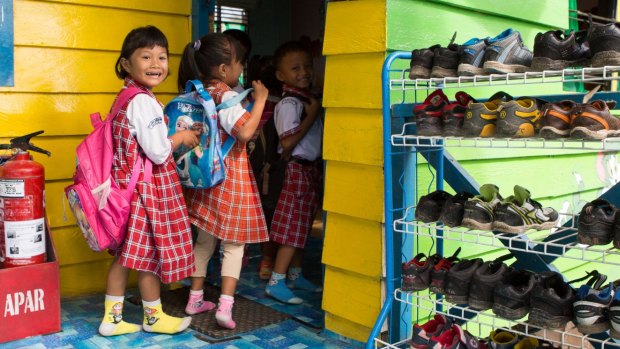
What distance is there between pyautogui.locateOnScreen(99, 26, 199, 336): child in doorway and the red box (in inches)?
9.6

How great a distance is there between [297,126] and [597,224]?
6.12 feet

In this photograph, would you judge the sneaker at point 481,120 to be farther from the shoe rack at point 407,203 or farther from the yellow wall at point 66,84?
the yellow wall at point 66,84

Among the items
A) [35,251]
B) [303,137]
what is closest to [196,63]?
[303,137]

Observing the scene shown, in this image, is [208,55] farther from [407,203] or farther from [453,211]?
[453,211]

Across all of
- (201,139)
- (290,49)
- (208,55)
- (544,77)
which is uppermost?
(290,49)

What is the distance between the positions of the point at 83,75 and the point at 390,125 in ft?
5.77

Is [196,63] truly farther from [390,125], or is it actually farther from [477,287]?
[477,287]

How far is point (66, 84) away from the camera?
3.17m

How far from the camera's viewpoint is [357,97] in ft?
8.75

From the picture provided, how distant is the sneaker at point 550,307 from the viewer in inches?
76.1

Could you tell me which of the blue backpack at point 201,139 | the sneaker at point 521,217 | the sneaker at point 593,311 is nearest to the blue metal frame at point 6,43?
the blue backpack at point 201,139

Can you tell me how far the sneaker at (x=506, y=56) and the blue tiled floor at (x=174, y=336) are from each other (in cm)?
139

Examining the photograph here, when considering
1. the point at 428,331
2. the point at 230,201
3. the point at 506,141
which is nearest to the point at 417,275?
the point at 428,331

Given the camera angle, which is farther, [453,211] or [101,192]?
[101,192]
